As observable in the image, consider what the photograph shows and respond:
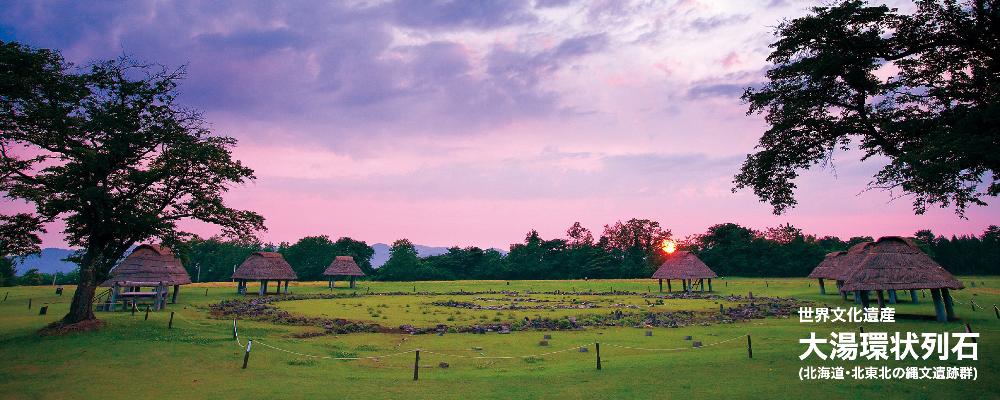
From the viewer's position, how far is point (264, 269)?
179ft

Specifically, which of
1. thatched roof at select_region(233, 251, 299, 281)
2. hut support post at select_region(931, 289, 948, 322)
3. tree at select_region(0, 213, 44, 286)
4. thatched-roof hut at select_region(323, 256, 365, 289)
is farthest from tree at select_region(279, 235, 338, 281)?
hut support post at select_region(931, 289, 948, 322)

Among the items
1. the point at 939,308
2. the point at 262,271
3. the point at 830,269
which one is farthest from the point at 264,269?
the point at 830,269

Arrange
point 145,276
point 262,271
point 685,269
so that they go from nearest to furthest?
1. point 145,276
2. point 262,271
3. point 685,269

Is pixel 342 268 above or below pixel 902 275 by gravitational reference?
above

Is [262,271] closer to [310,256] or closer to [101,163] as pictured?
[101,163]

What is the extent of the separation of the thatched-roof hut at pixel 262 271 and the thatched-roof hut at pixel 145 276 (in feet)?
43.7

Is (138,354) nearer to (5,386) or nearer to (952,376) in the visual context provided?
(5,386)

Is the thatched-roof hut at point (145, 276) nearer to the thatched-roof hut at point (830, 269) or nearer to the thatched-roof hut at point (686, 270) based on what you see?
the thatched-roof hut at point (686, 270)

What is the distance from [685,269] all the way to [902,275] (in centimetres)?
2953

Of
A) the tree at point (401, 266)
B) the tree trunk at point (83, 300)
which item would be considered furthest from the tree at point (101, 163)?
the tree at point (401, 266)

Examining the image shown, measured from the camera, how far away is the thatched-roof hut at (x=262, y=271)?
2105 inches

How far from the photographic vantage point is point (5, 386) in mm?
13875

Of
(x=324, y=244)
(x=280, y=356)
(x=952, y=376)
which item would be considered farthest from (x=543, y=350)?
(x=324, y=244)

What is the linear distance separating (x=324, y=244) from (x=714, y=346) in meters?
93.1
